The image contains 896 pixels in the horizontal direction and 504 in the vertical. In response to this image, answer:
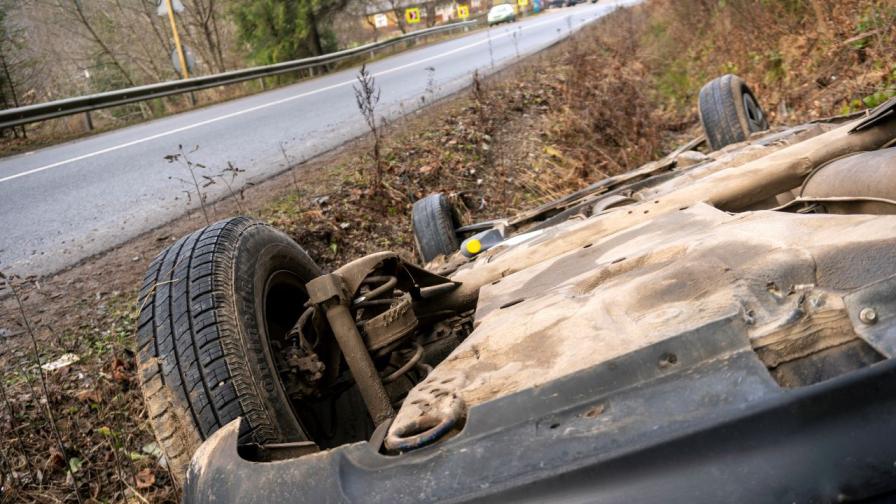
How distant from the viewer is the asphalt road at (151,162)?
19.0 feet

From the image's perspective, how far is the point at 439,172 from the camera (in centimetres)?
687

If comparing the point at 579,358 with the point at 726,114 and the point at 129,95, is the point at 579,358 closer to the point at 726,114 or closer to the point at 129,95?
the point at 726,114

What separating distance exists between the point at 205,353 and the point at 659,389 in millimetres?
1447

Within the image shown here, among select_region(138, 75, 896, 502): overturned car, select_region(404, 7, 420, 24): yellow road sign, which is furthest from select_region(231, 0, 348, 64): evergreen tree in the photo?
select_region(138, 75, 896, 502): overturned car

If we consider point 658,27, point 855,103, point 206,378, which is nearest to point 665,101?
point 855,103

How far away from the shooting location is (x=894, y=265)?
1.63 metres

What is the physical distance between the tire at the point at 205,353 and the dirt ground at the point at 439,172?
0.83 m

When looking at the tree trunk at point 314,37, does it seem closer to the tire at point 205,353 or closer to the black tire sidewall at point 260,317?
the black tire sidewall at point 260,317

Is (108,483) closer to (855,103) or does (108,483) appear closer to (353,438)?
(353,438)

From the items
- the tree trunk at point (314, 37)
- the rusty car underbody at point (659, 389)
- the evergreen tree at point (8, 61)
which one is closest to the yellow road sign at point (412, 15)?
the tree trunk at point (314, 37)

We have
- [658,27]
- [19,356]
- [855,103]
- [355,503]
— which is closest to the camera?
[355,503]

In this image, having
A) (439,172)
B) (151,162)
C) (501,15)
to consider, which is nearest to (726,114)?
(439,172)

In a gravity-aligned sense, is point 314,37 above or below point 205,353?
above

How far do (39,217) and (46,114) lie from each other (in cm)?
598
